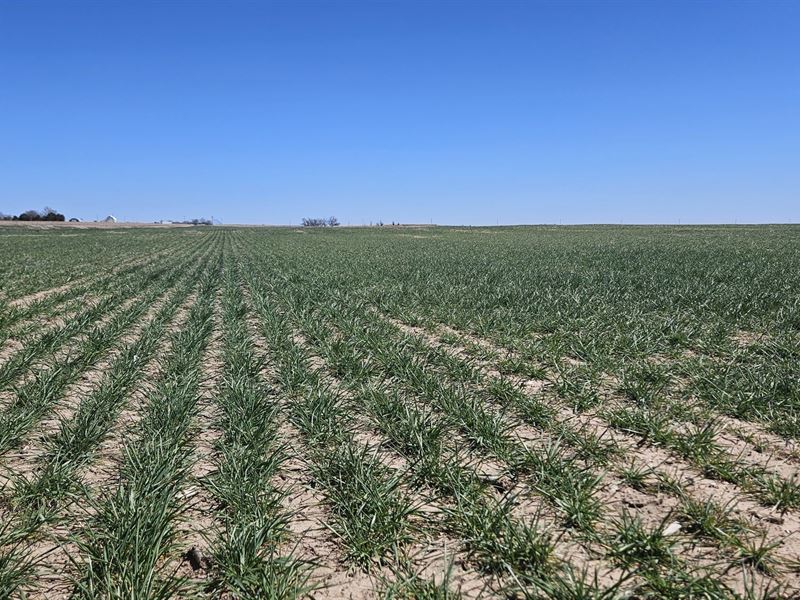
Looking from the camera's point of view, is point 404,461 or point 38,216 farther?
point 38,216

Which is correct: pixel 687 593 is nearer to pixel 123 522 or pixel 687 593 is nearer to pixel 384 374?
pixel 123 522

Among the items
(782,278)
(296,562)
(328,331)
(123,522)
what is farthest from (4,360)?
(782,278)

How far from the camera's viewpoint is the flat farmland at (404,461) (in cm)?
238

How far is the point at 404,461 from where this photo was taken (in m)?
3.71

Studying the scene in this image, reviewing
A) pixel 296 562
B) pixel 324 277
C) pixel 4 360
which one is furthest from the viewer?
pixel 324 277

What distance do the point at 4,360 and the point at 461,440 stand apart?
690 centimetres

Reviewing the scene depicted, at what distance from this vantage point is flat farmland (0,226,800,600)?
7.81 ft

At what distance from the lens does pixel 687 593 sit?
214 cm

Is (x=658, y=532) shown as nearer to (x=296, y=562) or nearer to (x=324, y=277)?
(x=296, y=562)

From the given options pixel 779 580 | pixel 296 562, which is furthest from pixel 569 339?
pixel 296 562

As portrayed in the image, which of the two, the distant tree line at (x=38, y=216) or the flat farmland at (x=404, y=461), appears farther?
the distant tree line at (x=38, y=216)

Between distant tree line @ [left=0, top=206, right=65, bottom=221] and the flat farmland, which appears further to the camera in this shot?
distant tree line @ [left=0, top=206, right=65, bottom=221]

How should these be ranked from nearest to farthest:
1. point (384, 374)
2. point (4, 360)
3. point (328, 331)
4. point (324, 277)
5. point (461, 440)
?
1. point (461, 440)
2. point (384, 374)
3. point (4, 360)
4. point (328, 331)
5. point (324, 277)

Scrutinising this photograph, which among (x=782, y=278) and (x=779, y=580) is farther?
(x=782, y=278)
